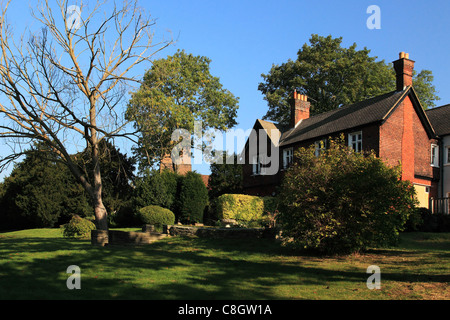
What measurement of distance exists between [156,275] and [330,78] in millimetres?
37128

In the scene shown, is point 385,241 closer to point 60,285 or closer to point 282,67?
point 60,285

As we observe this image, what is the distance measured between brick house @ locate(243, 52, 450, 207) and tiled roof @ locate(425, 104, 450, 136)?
1.16ft

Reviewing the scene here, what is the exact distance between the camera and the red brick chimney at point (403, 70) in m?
28.0

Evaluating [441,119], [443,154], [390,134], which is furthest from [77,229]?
[441,119]

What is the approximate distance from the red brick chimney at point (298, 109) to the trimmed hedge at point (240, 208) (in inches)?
431

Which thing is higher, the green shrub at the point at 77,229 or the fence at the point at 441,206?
the fence at the point at 441,206

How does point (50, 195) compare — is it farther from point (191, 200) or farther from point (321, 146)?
point (321, 146)

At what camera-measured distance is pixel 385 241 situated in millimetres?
14320

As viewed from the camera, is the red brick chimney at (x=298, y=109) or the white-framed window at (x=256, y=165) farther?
the red brick chimney at (x=298, y=109)

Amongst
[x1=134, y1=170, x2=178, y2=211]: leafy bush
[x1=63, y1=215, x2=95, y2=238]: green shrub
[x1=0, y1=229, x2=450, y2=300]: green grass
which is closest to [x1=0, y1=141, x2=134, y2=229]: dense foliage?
[x1=134, y1=170, x2=178, y2=211]: leafy bush

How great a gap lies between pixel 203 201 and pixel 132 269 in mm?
A: 18875

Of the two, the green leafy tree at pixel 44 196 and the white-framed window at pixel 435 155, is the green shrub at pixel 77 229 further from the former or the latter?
the white-framed window at pixel 435 155

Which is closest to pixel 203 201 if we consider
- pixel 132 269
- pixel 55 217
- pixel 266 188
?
pixel 266 188

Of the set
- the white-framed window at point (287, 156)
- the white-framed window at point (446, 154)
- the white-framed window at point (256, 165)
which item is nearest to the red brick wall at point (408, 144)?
the white-framed window at point (446, 154)
